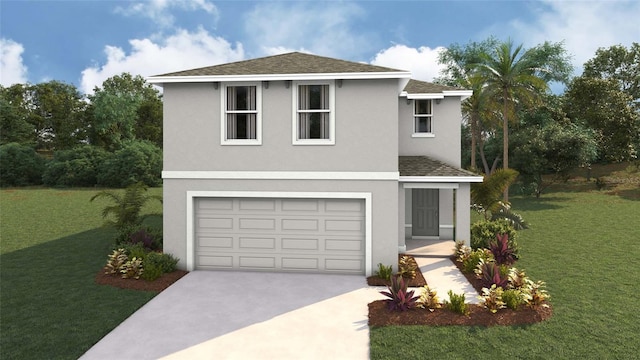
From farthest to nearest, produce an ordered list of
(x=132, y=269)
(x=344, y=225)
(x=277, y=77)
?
1. (x=344, y=225)
2. (x=277, y=77)
3. (x=132, y=269)

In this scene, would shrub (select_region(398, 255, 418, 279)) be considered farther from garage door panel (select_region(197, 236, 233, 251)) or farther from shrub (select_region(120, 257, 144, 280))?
shrub (select_region(120, 257, 144, 280))

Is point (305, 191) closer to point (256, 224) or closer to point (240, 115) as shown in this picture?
point (256, 224)

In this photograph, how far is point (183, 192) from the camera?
12695 millimetres

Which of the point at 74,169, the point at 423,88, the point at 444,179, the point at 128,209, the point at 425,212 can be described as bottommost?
the point at 425,212

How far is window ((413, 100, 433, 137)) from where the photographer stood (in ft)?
54.2

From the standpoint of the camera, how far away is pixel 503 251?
13.5m

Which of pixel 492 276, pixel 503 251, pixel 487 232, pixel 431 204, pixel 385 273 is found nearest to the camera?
pixel 492 276

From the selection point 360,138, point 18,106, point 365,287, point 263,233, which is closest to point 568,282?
point 365,287

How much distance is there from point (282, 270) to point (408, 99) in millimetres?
8513

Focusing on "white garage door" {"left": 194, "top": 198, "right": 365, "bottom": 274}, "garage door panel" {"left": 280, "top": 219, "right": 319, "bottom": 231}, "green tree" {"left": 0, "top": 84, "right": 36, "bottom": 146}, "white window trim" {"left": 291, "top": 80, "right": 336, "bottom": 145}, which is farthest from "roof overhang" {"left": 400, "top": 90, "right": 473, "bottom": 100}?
"green tree" {"left": 0, "top": 84, "right": 36, "bottom": 146}

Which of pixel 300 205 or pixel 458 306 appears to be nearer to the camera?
pixel 458 306

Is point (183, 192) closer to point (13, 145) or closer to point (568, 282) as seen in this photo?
point (568, 282)

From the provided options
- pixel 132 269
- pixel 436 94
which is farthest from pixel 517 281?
pixel 132 269

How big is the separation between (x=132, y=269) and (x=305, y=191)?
17.7ft
